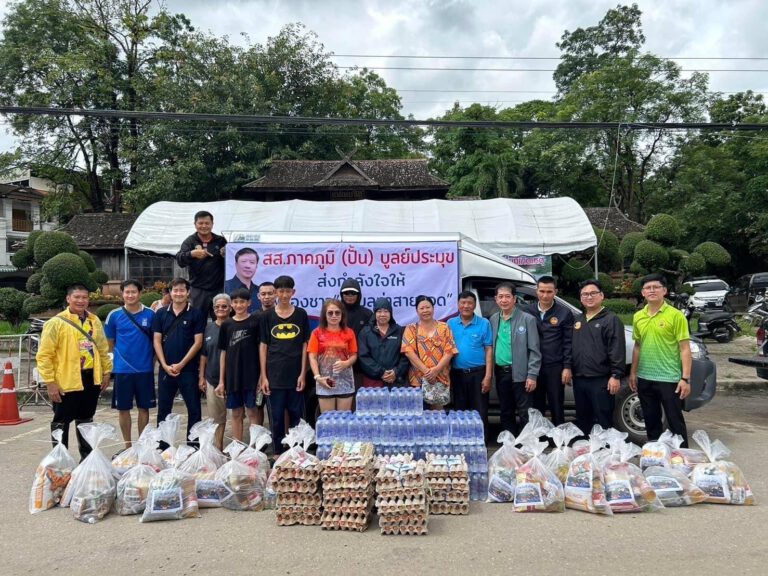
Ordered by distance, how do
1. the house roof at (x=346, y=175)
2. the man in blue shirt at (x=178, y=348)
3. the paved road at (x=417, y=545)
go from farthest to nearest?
the house roof at (x=346, y=175) → the man in blue shirt at (x=178, y=348) → the paved road at (x=417, y=545)

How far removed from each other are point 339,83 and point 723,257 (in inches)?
797

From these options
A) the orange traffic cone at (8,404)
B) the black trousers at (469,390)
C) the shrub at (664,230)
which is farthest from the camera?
the shrub at (664,230)

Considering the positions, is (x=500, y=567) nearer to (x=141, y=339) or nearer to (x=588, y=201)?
(x=141, y=339)

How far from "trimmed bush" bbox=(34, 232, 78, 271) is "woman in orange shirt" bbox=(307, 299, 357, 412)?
1374 centimetres

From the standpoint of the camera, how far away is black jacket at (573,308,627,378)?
517cm

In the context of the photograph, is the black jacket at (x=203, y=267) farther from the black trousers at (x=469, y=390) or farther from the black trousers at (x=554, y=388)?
the black trousers at (x=554, y=388)

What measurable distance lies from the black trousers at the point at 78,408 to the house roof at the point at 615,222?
77.4ft

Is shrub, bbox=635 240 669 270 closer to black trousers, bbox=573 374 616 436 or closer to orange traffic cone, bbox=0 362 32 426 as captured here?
black trousers, bbox=573 374 616 436

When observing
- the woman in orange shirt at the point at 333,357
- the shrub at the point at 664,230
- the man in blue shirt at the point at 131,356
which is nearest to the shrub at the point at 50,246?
the man in blue shirt at the point at 131,356

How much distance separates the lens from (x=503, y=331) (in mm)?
5586

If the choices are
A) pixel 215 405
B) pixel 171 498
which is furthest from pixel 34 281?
pixel 171 498

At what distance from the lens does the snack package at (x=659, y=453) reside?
4.64 meters

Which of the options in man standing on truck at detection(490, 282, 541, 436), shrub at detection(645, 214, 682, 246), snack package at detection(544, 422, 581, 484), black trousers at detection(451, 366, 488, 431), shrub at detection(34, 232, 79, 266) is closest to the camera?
snack package at detection(544, 422, 581, 484)

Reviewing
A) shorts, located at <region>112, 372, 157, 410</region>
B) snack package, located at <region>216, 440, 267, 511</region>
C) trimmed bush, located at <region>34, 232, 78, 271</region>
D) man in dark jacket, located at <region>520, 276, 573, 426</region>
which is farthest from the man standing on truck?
trimmed bush, located at <region>34, 232, 78, 271</region>
